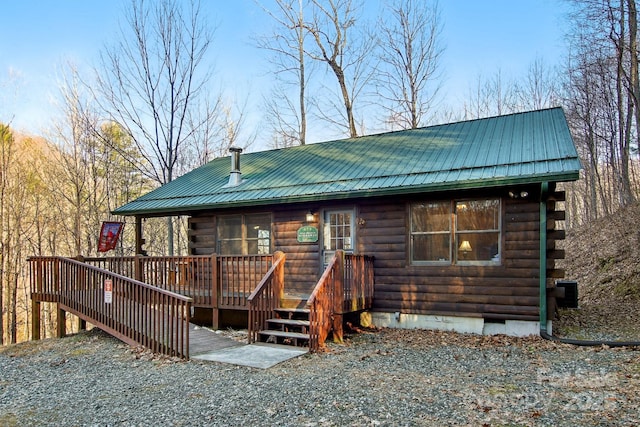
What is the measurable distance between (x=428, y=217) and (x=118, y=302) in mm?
6198

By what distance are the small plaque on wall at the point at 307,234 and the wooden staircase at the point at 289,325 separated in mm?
1915

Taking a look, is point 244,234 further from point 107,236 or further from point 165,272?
point 107,236

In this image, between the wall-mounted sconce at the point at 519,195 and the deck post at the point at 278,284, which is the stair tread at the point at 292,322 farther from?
the wall-mounted sconce at the point at 519,195

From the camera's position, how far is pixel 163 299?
7.73 m

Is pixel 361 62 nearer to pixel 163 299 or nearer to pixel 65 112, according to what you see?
pixel 65 112

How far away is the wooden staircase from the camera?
25.3ft

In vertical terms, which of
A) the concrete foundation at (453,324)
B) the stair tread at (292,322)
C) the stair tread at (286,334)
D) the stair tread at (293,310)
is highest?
the stair tread at (293,310)

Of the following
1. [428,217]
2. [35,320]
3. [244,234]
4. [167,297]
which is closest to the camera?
[167,297]

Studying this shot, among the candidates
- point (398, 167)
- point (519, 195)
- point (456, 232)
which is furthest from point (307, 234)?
point (519, 195)

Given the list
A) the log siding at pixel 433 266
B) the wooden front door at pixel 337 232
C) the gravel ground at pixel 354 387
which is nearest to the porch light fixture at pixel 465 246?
the log siding at pixel 433 266

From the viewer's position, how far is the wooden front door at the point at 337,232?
996 centimetres

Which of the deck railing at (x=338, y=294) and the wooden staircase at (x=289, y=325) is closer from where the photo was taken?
the deck railing at (x=338, y=294)

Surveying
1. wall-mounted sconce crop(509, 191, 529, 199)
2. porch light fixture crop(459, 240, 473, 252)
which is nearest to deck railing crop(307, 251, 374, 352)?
porch light fixture crop(459, 240, 473, 252)

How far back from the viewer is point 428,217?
29.7 feet
